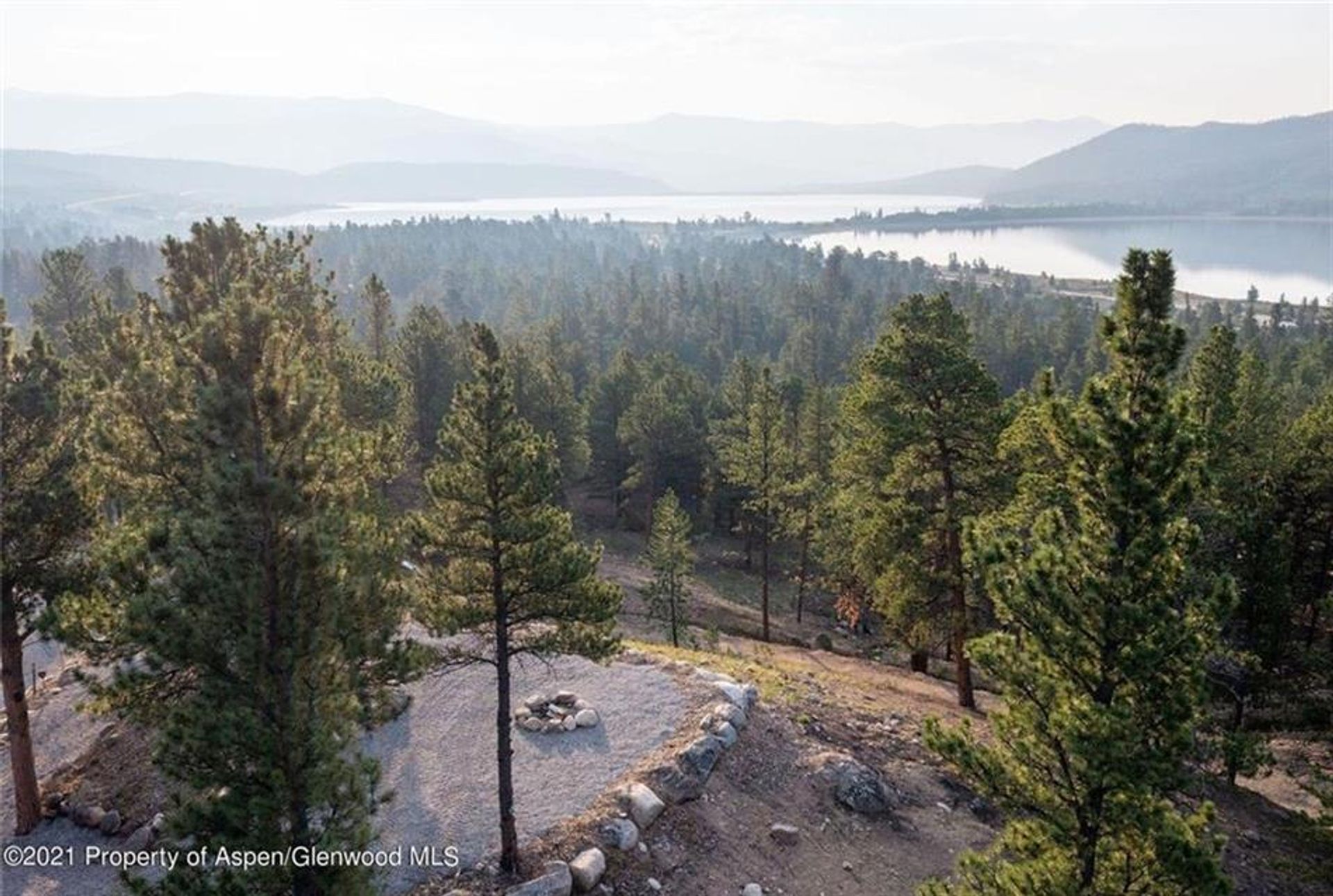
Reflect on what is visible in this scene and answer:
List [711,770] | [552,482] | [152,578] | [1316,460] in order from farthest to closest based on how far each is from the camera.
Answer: [1316,460]
[711,770]
[552,482]
[152,578]

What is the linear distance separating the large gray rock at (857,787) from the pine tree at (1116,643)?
7276mm

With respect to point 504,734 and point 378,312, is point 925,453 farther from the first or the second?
point 378,312

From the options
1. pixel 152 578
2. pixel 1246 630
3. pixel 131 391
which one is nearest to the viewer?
pixel 152 578

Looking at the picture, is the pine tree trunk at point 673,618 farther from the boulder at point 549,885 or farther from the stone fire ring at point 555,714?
the boulder at point 549,885

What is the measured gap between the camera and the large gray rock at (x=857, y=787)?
1962 cm

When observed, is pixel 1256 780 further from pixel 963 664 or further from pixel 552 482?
pixel 552 482

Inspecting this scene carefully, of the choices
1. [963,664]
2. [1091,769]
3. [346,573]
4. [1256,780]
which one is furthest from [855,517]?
[346,573]

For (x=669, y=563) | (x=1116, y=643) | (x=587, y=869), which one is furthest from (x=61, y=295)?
(x=1116, y=643)

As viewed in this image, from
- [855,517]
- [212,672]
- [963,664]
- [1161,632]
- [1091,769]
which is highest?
[1161,632]

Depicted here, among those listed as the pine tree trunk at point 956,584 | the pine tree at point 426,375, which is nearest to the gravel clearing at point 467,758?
the pine tree trunk at point 956,584

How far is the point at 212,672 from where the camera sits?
37.1ft

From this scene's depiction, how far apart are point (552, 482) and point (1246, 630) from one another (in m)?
24.7

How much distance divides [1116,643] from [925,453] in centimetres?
1483

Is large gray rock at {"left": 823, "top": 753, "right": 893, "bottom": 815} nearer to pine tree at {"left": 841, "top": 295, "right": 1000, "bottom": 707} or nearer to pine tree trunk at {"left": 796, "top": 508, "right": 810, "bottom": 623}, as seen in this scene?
pine tree at {"left": 841, "top": 295, "right": 1000, "bottom": 707}
